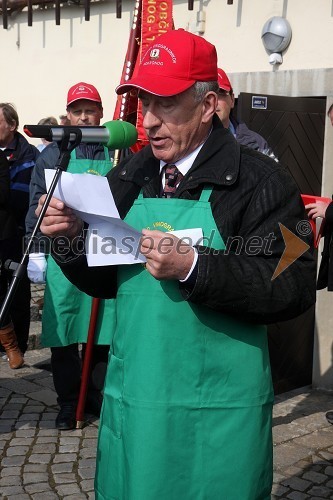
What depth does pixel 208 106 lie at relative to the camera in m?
2.56

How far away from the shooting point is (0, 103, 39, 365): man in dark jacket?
6879 millimetres

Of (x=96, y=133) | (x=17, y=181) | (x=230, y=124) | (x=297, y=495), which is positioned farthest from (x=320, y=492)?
(x=17, y=181)

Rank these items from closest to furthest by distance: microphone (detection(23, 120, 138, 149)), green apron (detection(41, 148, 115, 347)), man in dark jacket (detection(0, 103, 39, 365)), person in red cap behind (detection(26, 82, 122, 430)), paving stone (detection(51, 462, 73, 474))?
microphone (detection(23, 120, 138, 149)) < paving stone (detection(51, 462, 73, 474)) < person in red cap behind (detection(26, 82, 122, 430)) < green apron (detection(41, 148, 115, 347)) < man in dark jacket (detection(0, 103, 39, 365))

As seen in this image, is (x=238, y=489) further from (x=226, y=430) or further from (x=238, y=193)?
(x=238, y=193)

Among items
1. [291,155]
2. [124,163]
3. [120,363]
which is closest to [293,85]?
[291,155]

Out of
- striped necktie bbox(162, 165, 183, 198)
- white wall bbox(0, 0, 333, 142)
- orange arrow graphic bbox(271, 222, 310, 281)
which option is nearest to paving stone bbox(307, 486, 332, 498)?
orange arrow graphic bbox(271, 222, 310, 281)

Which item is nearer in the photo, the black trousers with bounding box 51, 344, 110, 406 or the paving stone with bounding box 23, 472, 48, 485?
the paving stone with bounding box 23, 472, 48, 485

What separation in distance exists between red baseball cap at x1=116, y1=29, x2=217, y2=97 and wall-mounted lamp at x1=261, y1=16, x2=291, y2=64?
4.72 meters

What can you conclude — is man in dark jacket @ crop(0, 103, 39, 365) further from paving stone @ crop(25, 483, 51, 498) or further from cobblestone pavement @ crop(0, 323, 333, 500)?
paving stone @ crop(25, 483, 51, 498)

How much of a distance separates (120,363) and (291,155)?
11.7 ft

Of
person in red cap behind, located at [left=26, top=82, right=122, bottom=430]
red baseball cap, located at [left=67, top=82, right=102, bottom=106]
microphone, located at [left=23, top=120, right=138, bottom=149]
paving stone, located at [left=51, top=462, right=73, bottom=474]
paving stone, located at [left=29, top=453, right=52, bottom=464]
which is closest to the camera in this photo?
microphone, located at [left=23, top=120, right=138, bottom=149]

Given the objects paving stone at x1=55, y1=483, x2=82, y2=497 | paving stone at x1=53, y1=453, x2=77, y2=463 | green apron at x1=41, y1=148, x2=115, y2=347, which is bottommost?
paving stone at x1=53, y1=453, x2=77, y2=463

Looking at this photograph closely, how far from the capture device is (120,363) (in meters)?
2.54

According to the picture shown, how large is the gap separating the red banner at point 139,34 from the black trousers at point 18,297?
1.87 m
